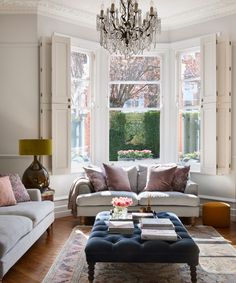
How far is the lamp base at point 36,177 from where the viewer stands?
16.8 ft

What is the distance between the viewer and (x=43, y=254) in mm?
4004

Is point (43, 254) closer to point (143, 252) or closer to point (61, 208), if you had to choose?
point (143, 252)

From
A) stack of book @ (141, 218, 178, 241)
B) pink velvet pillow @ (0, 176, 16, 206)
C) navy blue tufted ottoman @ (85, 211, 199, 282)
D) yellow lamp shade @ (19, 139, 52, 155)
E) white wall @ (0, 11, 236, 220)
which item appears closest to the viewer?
navy blue tufted ottoman @ (85, 211, 199, 282)

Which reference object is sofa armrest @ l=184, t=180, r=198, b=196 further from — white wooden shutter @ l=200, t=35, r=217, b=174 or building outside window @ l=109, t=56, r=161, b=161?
building outside window @ l=109, t=56, r=161, b=161

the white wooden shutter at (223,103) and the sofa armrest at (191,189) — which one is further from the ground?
the white wooden shutter at (223,103)

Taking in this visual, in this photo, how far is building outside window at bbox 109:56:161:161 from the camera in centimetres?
663

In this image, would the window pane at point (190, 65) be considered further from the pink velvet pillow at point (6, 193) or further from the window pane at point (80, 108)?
the pink velvet pillow at point (6, 193)

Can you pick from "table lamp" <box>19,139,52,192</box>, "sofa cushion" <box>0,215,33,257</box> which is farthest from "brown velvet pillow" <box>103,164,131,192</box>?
"sofa cushion" <box>0,215,33,257</box>

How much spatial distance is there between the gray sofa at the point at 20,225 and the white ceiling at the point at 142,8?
2.86 metres

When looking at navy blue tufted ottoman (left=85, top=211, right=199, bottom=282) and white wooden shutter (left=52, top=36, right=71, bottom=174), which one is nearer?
navy blue tufted ottoman (left=85, top=211, right=199, bottom=282)

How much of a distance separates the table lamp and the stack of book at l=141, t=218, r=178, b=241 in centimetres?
207

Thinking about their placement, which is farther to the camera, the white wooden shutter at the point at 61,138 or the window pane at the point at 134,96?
the window pane at the point at 134,96

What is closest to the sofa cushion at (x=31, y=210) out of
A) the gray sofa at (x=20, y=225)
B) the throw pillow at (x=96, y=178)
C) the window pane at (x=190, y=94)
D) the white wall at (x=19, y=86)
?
the gray sofa at (x=20, y=225)

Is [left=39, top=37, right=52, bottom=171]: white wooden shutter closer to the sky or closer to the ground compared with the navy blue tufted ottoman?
closer to the sky
